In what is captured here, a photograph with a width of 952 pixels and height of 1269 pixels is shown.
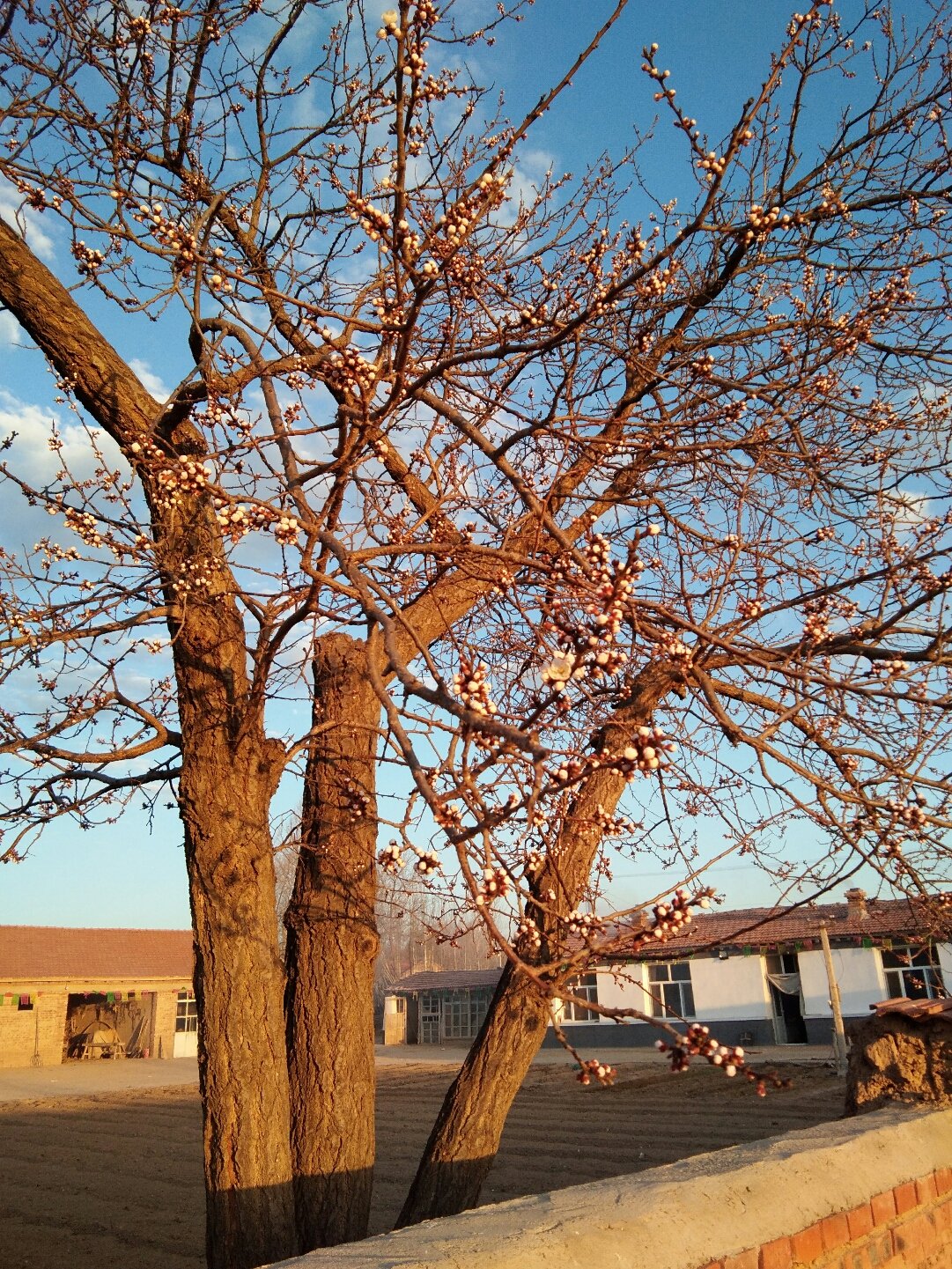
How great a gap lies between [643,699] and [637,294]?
185cm

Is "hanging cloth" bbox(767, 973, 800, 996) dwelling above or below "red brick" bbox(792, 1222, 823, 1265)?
below

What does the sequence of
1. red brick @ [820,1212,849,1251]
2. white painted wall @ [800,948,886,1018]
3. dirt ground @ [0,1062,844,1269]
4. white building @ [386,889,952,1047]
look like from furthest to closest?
white painted wall @ [800,948,886,1018] → white building @ [386,889,952,1047] → dirt ground @ [0,1062,844,1269] → red brick @ [820,1212,849,1251]

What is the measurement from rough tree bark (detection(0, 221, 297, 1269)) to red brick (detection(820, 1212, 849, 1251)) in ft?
6.04

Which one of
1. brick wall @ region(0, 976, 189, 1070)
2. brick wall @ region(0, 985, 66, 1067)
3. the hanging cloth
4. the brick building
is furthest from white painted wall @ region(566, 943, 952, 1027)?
brick wall @ region(0, 985, 66, 1067)

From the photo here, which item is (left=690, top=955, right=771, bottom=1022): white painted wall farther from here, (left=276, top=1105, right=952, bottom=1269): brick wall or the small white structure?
(left=276, top=1105, right=952, bottom=1269): brick wall

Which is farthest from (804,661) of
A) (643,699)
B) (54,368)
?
(54,368)

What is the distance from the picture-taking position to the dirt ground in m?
7.75

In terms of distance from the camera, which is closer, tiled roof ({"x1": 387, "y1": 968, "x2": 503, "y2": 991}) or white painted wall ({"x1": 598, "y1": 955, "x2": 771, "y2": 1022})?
white painted wall ({"x1": 598, "y1": 955, "x2": 771, "y2": 1022})

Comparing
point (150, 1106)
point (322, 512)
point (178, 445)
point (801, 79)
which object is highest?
point (801, 79)

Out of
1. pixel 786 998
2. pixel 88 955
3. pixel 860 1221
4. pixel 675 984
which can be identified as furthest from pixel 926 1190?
pixel 88 955

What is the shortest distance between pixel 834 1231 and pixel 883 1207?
32 cm

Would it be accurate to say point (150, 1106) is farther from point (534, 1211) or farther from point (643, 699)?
point (534, 1211)

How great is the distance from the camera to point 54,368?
4.11m

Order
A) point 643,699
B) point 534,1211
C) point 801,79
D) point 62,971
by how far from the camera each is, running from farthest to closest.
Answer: point 62,971, point 643,699, point 801,79, point 534,1211
